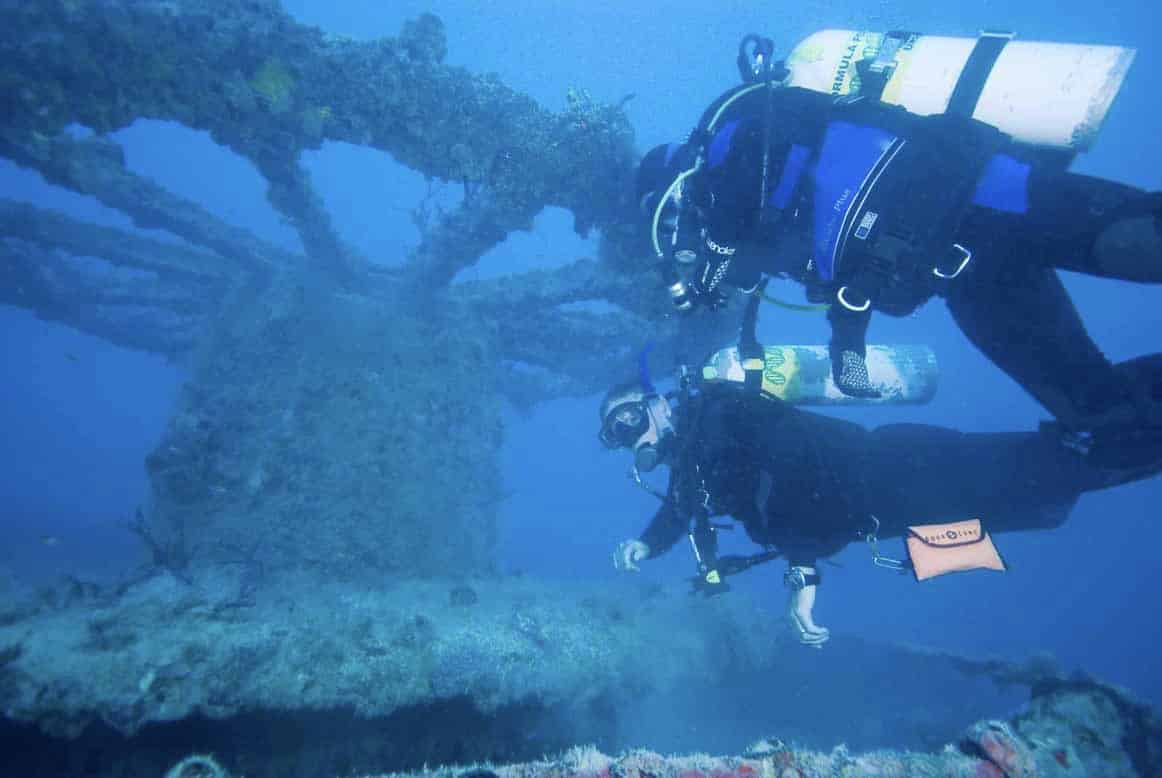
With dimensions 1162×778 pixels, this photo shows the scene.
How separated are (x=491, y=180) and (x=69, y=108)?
12.9 feet

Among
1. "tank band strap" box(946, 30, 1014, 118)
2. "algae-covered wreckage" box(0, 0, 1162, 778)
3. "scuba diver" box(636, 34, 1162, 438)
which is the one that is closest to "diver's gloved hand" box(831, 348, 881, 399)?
"scuba diver" box(636, 34, 1162, 438)

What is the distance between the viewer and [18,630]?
3137 mm

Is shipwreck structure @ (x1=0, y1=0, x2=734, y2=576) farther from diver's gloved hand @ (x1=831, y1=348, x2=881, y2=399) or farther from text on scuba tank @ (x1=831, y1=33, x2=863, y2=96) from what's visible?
diver's gloved hand @ (x1=831, y1=348, x2=881, y2=399)

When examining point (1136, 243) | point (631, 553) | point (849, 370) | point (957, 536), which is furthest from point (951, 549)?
point (631, 553)

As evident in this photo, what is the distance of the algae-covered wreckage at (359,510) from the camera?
125 inches

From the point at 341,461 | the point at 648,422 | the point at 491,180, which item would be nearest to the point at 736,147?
the point at 648,422

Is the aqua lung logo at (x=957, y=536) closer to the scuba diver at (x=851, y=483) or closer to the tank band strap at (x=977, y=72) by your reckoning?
the scuba diver at (x=851, y=483)

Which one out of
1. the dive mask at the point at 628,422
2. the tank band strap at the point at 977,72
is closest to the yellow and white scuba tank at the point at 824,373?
the dive mask at the point at 628,422

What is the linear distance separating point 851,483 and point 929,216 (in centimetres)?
188

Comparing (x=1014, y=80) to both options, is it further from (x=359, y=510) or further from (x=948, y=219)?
(x=359, y=510)

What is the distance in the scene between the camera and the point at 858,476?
4094mm

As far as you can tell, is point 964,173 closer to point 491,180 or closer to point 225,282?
point 491,180

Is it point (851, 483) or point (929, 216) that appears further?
point (851, 483)

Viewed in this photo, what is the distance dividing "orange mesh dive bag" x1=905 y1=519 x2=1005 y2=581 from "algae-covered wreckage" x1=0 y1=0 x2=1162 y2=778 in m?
0.80
